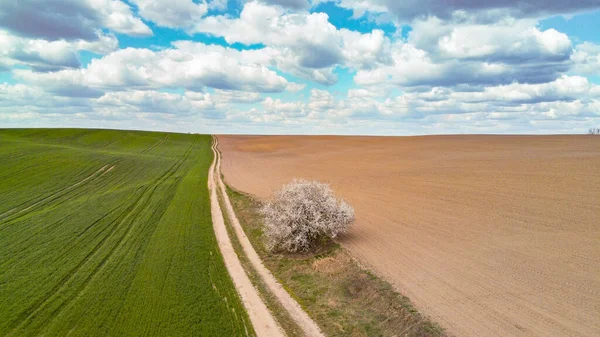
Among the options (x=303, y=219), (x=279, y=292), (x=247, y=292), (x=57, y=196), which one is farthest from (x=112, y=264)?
Answer: (x=57, y=196)

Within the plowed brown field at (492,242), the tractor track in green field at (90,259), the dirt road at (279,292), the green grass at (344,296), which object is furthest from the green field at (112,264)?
the plowed brown field at (492,242)

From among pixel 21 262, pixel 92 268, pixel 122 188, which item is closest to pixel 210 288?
pixel 92 268

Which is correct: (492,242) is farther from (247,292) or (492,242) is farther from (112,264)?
(112,264)

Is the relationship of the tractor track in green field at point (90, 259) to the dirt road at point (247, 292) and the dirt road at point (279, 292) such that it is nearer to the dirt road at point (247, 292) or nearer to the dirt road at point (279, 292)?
the dirt road at point (247, 292)

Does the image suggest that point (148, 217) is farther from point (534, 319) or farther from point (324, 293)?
point (534, 319)

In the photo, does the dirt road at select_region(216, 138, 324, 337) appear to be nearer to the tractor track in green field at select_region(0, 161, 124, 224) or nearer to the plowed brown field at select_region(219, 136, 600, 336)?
the plowed brown field at select_region(219, 136, 600, 336)

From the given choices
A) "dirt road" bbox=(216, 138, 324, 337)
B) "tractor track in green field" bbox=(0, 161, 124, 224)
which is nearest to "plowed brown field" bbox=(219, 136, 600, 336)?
"dirt road" bbox=(216, 138, 324, 337)
